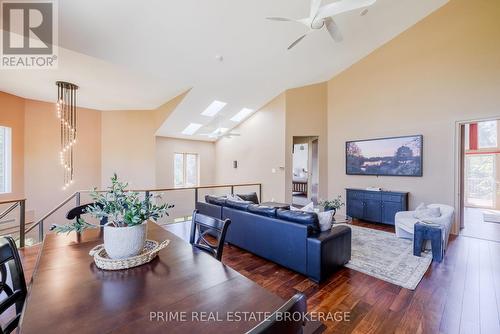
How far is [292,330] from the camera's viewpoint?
66 cm

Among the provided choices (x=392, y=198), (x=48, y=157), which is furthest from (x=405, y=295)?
(x=48, y=157)

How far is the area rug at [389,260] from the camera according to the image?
2881mm

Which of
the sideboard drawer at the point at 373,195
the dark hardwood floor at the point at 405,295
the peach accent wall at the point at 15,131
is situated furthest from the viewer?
the peach accent wall at the point at 15,131

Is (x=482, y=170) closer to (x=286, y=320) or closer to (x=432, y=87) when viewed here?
(x=432, y=87)

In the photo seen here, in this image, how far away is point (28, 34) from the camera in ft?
11.4

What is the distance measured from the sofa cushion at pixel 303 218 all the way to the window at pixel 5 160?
7223 mm

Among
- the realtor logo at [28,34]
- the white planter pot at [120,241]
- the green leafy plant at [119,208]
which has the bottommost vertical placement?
the white planter pot at [120,241]

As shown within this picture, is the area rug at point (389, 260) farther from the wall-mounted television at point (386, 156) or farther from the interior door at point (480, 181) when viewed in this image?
the interior door at point (480, 181)

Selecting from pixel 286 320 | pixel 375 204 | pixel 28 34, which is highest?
pixel 28 34

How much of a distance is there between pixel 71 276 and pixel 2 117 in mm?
6997

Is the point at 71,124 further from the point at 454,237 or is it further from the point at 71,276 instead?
the point at 454,237

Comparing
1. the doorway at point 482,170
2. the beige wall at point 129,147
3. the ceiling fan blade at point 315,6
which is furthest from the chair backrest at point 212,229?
the doorway at point 482,170

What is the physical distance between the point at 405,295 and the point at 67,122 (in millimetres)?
8145

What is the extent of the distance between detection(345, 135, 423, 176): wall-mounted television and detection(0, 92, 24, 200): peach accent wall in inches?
354
